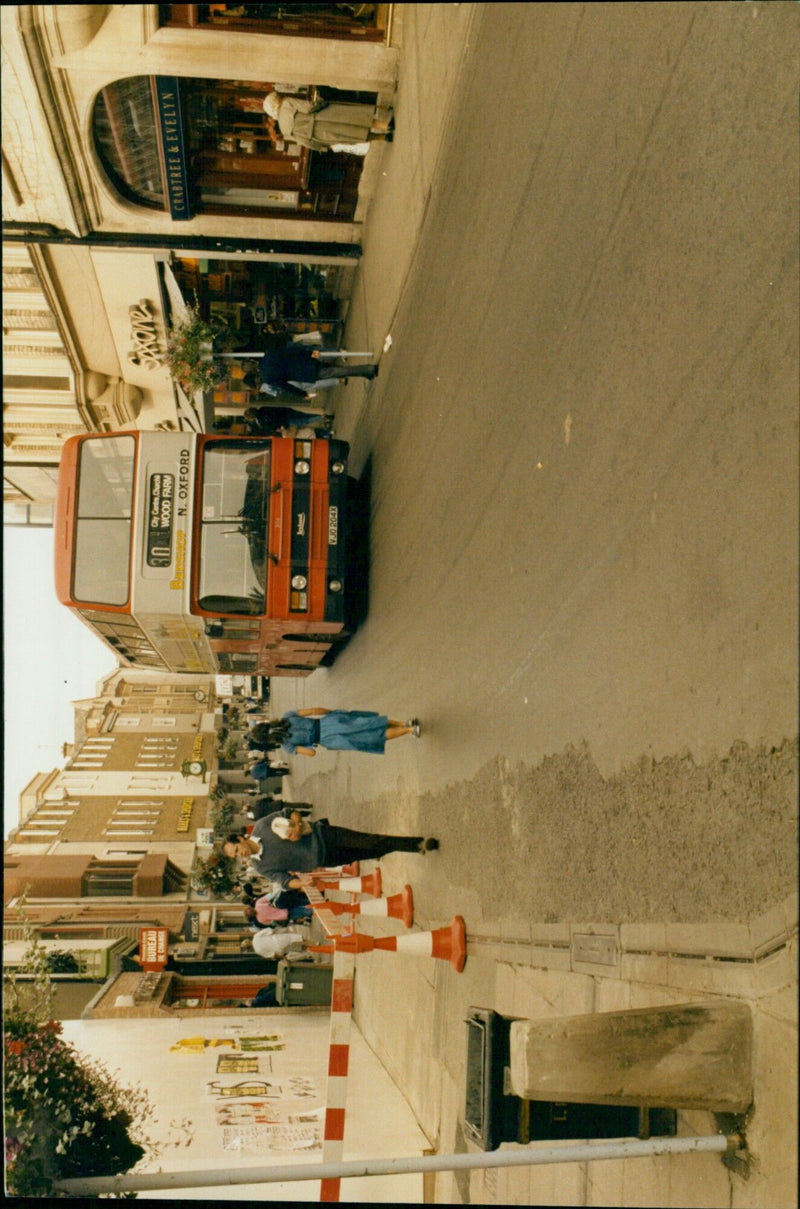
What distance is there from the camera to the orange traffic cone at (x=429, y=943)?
23.5 ft

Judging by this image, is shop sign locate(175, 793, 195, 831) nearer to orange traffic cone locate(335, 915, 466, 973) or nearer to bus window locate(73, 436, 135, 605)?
bus window locate(73, 436, 135, 605)

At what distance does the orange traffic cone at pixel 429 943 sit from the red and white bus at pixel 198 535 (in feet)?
16.5

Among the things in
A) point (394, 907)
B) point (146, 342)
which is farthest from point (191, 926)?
point (394, 907)

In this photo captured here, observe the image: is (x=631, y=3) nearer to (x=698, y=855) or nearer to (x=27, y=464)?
(x=698, y=855)

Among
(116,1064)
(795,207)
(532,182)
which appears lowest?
(116,1064)

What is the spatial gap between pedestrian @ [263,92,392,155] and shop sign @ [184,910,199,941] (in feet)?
74.8

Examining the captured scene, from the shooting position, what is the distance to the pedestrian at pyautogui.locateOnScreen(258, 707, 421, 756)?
962 cm

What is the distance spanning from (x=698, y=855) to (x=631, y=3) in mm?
4893

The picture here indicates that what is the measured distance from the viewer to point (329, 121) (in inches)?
482

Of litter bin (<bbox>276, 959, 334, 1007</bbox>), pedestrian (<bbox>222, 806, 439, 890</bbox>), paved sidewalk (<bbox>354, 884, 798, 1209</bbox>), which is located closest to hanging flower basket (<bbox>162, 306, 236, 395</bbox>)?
pedestrian (<bbox>222, 806, 439, 890</bbox>)

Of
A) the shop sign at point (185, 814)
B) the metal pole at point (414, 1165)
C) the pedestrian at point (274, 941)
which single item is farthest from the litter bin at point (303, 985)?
the shop sign at point (185, 814)

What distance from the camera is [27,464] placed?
32.7 ft

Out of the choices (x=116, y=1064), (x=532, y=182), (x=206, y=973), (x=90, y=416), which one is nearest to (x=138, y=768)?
(x=206, y=973)

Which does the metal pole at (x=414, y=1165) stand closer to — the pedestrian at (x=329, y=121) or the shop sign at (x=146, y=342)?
the pedestrian at (x=329, y=121)
